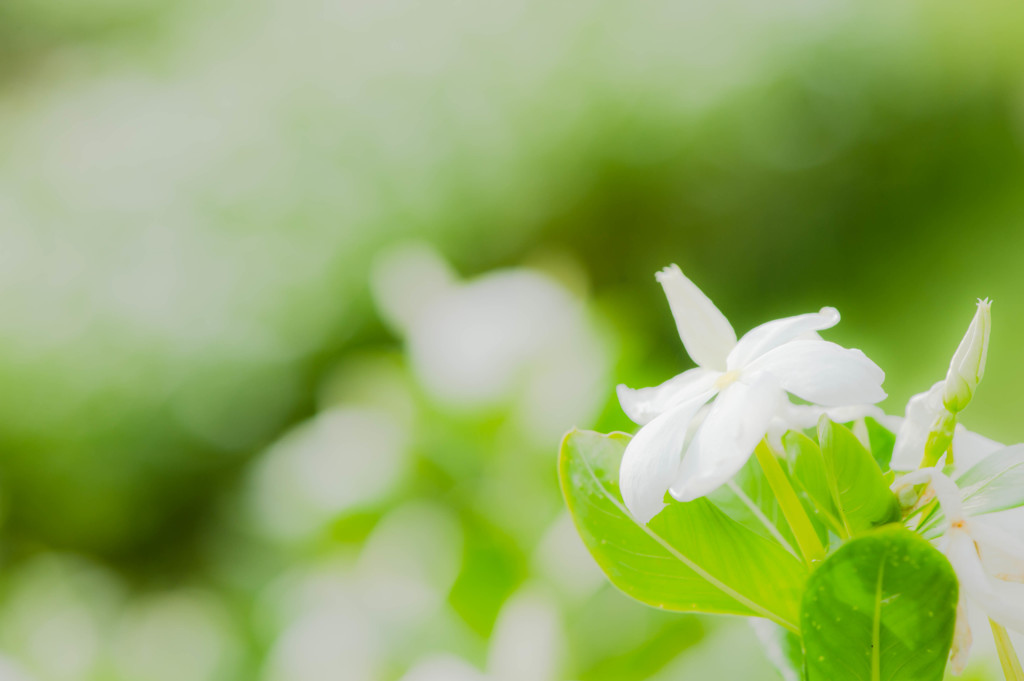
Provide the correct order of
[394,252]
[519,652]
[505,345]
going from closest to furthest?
[519,652], [505,345], [394,252]

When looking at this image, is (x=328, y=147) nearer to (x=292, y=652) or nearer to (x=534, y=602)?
(x=292, y=652)

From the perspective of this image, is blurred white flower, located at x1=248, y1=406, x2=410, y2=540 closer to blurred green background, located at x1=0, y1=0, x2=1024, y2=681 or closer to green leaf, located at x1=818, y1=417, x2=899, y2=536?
blurred green background, located at x1=0, y1=0, x2=1024, y2=681

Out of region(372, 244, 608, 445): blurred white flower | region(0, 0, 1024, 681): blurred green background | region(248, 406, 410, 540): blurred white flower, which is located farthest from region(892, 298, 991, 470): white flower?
region(248, 406, 410, 540): blurred white flower

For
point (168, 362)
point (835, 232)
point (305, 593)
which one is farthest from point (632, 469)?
point (168, 362)

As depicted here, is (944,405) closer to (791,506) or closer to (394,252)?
(791,506)

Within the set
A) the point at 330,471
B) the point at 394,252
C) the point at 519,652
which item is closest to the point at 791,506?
the point at 519,652

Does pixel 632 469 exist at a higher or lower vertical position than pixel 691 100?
lower

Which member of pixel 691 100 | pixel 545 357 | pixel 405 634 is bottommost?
pixel 405 634

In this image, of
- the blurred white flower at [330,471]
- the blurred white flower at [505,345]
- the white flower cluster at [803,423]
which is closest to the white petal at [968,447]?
the white flower cluster at [803,423]
